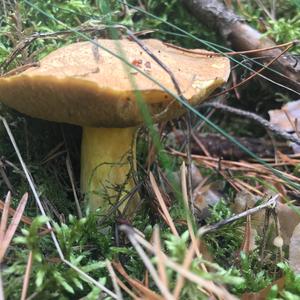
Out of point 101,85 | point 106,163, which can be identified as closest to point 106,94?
point 101,85

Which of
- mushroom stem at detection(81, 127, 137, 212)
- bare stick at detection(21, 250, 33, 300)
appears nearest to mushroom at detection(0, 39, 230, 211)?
mushroom stem at detection(81, 127, 137, 212)

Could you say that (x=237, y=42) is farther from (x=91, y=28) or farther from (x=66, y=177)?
(x=66, y=177)

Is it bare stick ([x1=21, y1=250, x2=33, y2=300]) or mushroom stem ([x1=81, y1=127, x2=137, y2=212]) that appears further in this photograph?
mushroom stem ([x1=81, y1=127, x2=137, y2=212])

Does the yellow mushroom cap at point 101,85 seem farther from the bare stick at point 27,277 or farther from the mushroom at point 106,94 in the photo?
the bare stick at point 27,277

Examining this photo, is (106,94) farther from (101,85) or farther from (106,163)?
(106,163)

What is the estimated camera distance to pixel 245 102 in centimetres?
222

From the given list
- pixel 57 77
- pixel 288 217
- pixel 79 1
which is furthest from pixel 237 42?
pixel 57 77

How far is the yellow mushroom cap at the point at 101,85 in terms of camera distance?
3.37 feet

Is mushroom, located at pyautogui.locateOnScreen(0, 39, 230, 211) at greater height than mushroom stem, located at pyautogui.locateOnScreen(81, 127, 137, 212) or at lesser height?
greater

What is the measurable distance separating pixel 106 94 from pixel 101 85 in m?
0.03

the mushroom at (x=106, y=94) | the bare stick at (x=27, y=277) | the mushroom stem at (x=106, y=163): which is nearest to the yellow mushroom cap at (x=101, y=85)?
the mushroom at (x=106, y=94)

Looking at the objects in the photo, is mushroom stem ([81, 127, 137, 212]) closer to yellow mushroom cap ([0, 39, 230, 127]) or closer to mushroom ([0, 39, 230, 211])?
mushroom ([0, 39, 230, 211])

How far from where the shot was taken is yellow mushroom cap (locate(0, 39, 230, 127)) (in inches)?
40.4

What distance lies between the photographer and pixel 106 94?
1.03 meters
